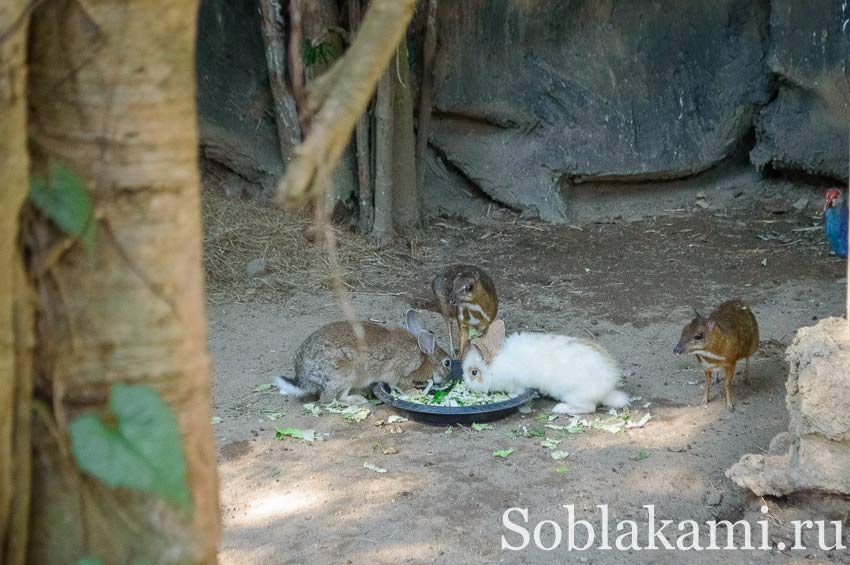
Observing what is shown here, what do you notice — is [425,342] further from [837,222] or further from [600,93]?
[600,93]

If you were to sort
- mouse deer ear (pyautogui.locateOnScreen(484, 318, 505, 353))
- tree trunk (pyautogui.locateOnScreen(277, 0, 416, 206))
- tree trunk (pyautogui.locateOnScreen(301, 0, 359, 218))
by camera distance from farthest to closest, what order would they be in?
tree trunk (pyautogui.locateOnScreen(301, 0, 359, 218)) < mouse deer ear (pyautogui.locateOnScreen(484, 318, 505, 353)) < tree trunk (pyautogui.locateOnScreen(277, 0, 416, 206))

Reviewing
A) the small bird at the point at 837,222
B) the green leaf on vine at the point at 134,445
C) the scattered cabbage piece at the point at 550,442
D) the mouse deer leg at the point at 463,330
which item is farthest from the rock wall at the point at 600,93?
the green leaf on vine at the point at 134,445

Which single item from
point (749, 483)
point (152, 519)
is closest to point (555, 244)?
point (749, 483)

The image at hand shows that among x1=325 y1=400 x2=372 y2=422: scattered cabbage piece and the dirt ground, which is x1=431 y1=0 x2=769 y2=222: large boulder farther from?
x1=325 y1=400 x2=372 y2=422: scattered cabbage piece

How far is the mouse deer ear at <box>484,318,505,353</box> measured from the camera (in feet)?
19.6

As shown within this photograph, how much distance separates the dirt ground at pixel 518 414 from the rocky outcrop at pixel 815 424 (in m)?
0.12

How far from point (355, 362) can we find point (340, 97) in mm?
4564

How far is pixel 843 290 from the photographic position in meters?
7.81

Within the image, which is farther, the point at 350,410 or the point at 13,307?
the point at 350,410

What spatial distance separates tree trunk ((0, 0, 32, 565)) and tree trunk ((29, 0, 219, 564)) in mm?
30

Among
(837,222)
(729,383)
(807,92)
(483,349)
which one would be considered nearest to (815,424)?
(729,383)

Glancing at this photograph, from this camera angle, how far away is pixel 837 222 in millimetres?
8336

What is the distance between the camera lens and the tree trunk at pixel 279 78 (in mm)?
9312

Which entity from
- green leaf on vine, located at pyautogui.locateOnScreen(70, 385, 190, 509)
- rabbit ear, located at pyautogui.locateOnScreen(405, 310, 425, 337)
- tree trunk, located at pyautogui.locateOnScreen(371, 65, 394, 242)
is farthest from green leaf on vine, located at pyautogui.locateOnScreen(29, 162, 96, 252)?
tree trunk, located at pyautogui.locateOnScreen(371, 65, 394, 242)
